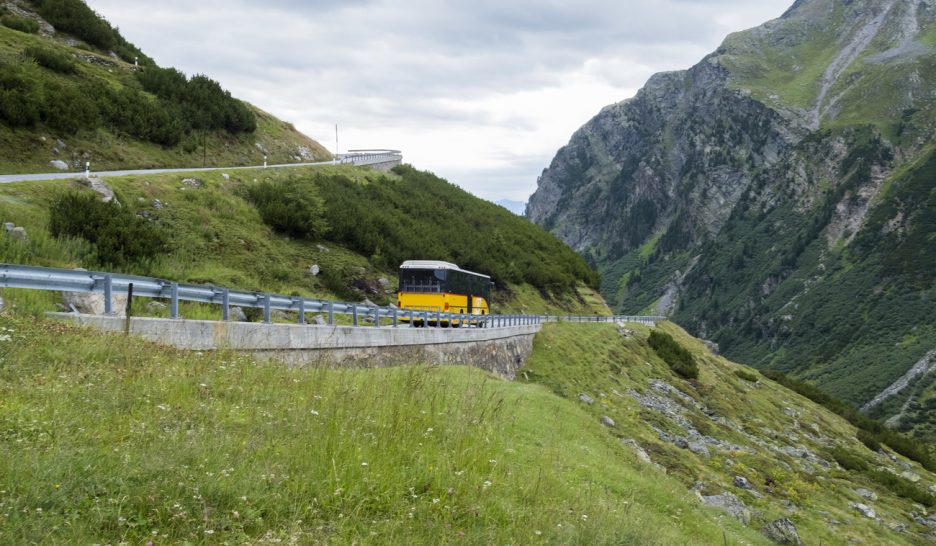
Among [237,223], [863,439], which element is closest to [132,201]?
[237,223]

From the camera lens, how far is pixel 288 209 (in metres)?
31.8

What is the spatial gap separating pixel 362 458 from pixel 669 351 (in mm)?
42819

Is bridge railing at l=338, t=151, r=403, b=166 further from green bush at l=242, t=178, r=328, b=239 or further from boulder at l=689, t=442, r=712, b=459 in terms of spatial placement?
boulder at l=689, t=442, r=712, b=459

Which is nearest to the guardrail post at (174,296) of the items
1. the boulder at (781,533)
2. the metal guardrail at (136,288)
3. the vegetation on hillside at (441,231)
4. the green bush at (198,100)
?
the metal guardrail at (136,288)

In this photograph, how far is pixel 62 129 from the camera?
97.8 ft

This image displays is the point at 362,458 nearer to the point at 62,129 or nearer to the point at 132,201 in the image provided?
the point at 132,201

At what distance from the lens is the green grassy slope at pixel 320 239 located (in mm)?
20750

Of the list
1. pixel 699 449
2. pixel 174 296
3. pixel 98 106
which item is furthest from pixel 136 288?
pixel 98 106

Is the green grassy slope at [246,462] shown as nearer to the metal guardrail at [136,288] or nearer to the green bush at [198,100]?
the metal guardrail at [136,288]

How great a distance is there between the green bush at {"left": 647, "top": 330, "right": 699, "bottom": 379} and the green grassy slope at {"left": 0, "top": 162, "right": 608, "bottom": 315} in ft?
31.0

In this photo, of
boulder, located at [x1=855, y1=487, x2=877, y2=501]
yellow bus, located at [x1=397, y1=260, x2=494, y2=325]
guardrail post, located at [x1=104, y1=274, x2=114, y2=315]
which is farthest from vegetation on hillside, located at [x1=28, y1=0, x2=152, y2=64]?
boulder, located at [x1=855, y1=487, x2=877, y2=501]

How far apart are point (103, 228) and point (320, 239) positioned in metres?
14.3

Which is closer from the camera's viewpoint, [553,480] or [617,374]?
[553,480]

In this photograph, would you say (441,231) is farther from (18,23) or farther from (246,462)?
(246,462)
